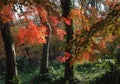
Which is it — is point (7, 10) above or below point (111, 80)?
above

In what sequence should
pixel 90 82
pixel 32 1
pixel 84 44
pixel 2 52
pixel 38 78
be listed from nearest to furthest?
1. pixel 84 44
2. pixel 32 1
3. pixel 90 82
4. pixel 38 78
5. pixel 2 52

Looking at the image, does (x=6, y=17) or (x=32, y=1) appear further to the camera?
(x=6, y=17)

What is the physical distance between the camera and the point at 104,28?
22.3 feet

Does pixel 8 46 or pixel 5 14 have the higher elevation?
pixel 5 14

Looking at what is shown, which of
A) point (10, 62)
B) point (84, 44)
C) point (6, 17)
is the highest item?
point (6, 17)

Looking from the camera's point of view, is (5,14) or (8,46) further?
(8,46)

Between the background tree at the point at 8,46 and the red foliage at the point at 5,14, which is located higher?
the red foliage at the point at 5,14

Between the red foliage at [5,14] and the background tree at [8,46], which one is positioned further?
the background tree at [8,46]

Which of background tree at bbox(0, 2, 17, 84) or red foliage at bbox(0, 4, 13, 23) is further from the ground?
red foliage at bbox(0, 4, 13, 23)

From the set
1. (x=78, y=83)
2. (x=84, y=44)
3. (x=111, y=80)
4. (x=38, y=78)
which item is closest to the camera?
(x=84, y=44)

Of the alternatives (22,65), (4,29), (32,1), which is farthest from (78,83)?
(22,65)

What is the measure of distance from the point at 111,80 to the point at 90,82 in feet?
5.20

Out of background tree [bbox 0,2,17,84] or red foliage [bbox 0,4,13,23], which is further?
background tree [bbox 0,2,17,84]

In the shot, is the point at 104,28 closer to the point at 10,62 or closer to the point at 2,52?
the point at 10,62
